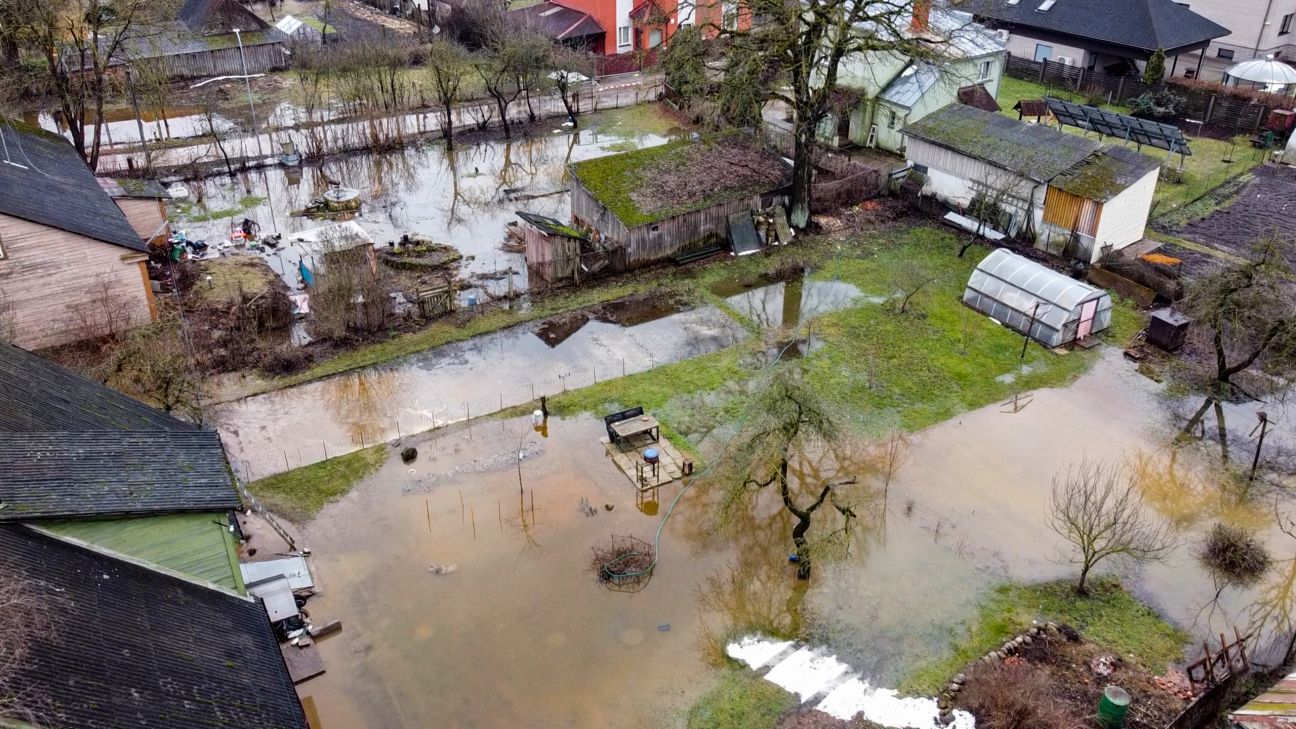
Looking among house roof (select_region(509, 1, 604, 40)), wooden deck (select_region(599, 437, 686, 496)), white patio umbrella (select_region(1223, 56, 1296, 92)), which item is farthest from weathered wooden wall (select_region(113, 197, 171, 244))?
white patio umbrella (select_region(1223, 56, 1296, 92))

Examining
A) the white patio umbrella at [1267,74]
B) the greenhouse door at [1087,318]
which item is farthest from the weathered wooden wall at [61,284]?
the white patio umbrella at [1267,74]

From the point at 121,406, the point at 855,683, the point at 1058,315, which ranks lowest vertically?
the point at 855,683

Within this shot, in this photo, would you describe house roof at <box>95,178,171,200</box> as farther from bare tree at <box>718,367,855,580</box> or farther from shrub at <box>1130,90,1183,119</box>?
shrub at <box>1130,90,1183,119</box>

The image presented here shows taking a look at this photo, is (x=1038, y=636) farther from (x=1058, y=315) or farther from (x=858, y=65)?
(x=858, y=65)

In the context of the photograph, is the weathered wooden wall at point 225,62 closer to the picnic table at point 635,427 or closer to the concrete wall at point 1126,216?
the picnic table at point 635,427

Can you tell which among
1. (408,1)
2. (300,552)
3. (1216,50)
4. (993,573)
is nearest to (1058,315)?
(993,573)

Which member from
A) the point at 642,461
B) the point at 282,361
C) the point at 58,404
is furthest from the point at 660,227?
the point at 58,404

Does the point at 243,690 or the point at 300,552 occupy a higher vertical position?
the point at 243,690
